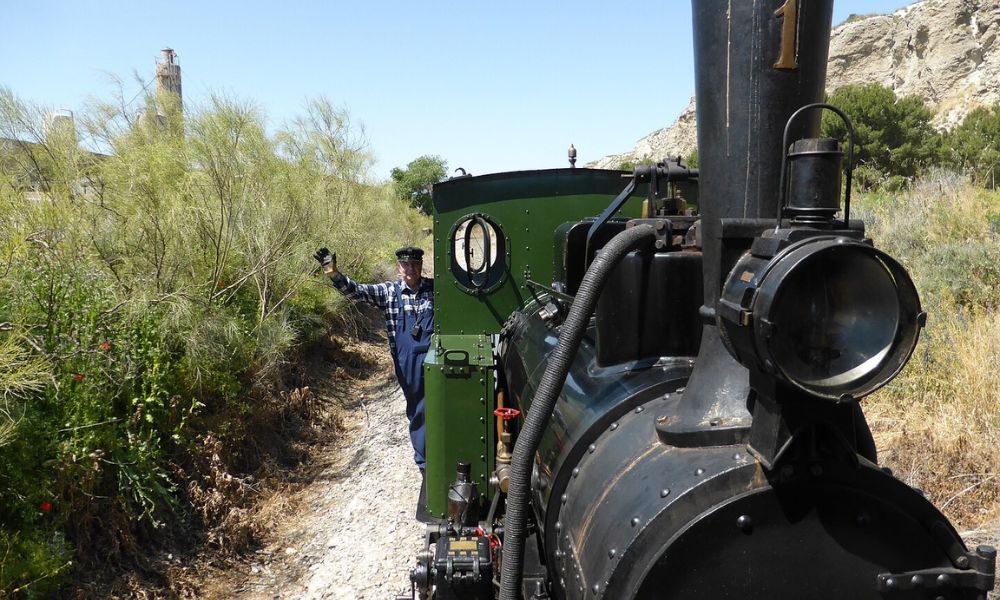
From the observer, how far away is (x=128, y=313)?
5012mm

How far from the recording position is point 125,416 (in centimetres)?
481

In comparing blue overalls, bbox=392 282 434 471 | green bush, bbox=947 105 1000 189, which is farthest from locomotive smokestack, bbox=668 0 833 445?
green bush, bbox=947 105 1000 189

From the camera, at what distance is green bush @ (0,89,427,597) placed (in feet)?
13.0

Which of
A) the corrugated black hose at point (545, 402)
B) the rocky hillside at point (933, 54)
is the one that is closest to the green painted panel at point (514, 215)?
the corrugated black hose at point (545, 402)

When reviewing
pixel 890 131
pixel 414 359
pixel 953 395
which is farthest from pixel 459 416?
pixel 890 131

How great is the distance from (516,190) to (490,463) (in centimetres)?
173

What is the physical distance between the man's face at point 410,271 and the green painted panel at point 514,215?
1.16 metres

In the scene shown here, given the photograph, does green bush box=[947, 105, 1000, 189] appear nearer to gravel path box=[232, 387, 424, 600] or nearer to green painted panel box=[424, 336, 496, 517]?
gravel path box=[232, 387, 424, 600]

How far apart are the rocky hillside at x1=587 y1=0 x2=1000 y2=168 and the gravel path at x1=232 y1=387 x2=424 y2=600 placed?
26.6 m

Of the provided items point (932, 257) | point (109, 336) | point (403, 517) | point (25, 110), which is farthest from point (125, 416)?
point (932, 257)

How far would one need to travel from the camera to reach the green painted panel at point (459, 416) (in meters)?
4.00

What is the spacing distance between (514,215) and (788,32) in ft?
9.37

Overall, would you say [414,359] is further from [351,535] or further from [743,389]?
[743,389]

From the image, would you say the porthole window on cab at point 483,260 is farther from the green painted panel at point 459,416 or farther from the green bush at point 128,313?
the green bush at point 128,313
